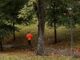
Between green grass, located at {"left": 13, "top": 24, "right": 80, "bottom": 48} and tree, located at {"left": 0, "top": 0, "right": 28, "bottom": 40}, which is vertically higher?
tree, located at {"left": 0, "top": 0, "right": 28, "bottom": 40}

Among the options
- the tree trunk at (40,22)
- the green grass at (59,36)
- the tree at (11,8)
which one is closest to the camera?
the tree trunk at (40,22)

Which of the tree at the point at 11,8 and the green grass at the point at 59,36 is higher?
the tree at the point at 11,8

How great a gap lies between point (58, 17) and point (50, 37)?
4.21 m

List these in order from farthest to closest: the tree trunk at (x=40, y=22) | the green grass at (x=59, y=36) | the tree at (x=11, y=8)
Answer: the green grass at (x=59, y=36), the tree at (x=11, y=8), the tree trunk at (x=40, y=22)

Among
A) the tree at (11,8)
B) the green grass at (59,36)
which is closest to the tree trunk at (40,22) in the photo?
the green grass at (59,36)

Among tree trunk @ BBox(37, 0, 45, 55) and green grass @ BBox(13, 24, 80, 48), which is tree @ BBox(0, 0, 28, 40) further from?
tree trunk @ BBox(37, 0, 45, 55)

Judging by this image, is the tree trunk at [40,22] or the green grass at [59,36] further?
the green grass at [59,36]

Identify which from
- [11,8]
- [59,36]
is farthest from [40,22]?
[59,36]

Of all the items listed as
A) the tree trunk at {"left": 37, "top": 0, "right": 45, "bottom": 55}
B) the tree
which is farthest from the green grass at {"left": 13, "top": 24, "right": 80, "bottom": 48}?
the tree trunk at {"left": 37, "top": 0, "right": 45, "bottom": 55}

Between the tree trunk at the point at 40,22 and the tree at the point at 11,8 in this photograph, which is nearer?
the tree trunk at the point at 40,22

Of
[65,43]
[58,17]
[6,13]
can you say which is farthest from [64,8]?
[6,13]

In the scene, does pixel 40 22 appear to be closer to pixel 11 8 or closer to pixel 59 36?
pixel 11 8

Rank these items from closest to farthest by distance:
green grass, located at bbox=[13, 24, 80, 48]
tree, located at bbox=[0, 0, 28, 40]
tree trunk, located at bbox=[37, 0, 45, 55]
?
tree trunk, located at bbox=[37, 0, 45, 55], tree, located at bbox=[0, 0, 28, 40], green grass, located at bbox=[13, 24, 80, 48]

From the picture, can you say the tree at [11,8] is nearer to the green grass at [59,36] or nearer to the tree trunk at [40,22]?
the green grass at [59,36]
